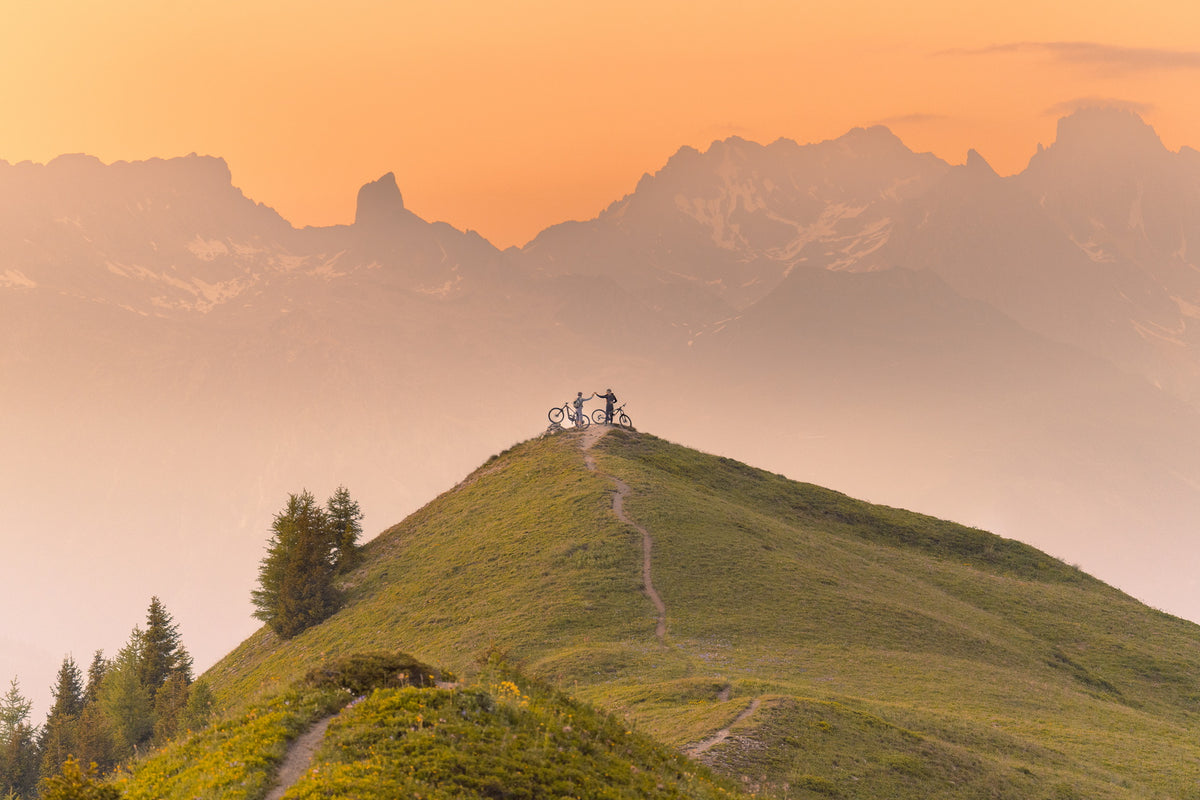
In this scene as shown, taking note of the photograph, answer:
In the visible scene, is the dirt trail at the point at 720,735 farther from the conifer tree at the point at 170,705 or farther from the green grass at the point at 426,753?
the conifer tree at the point at 170,705

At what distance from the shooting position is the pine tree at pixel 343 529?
208ft

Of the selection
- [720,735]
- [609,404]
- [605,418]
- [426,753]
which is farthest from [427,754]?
[605,418]

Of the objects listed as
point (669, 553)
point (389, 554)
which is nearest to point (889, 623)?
point (669, 553)

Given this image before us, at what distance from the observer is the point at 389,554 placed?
6334 centimetres

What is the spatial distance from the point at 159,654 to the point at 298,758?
46.3 metres

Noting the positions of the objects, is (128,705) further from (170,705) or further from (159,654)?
(170,705)

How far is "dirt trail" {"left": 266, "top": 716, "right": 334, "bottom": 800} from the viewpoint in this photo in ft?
57.8

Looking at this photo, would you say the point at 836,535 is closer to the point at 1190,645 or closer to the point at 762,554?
the point at 762,554

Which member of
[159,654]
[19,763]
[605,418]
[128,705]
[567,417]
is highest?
[605,418]

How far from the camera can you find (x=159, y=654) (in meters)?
59.3

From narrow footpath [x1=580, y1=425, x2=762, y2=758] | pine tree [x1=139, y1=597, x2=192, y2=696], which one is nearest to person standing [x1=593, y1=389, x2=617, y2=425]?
narrow footpath [x1=580, y1=425, x2=762, y2=758]

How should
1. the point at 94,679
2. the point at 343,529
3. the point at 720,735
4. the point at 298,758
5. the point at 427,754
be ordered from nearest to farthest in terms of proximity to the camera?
the point at 427,754 < the point at 298,758 < the point at 720,735 < the point at 343,529 < the point at 94,679

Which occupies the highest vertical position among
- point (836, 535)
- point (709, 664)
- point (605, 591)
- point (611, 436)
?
point (611, 436)

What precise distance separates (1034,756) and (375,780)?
24.0m
